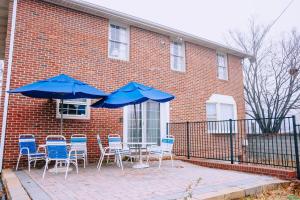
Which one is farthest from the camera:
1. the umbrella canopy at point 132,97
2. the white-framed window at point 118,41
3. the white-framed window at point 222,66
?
the white-framed window at point 222,66

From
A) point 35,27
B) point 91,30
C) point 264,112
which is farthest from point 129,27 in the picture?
point 264,112

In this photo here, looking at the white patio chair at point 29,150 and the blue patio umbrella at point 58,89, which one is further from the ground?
the blue patio umbrella at point 58,89

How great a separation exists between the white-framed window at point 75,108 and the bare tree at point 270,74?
511 inches

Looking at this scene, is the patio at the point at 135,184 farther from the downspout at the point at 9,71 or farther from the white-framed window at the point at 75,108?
the white-framed window at the point at 75,108

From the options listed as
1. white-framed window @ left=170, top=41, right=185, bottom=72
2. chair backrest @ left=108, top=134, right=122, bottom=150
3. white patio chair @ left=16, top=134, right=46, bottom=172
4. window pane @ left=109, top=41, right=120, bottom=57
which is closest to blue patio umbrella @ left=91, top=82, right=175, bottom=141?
chair backrest @ left=108, top=134, right=122, bottom=150

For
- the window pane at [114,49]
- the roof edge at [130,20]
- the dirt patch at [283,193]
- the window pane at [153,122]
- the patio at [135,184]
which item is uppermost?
the roof edge at [130,20]

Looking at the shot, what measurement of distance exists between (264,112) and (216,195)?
17255 mm

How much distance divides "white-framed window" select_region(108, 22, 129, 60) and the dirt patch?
6.51 metres

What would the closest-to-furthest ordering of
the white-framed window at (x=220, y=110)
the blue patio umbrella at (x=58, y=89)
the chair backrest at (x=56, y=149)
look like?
the chair backrest at (x=56, y=149) < the blue patio umbrella at (x=58, y=89) < the white-framed window at (x=220, y=110)

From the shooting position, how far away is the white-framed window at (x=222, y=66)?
13.2m

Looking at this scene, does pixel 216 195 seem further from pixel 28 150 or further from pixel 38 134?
pixel 38 134

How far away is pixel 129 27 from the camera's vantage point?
392 inches

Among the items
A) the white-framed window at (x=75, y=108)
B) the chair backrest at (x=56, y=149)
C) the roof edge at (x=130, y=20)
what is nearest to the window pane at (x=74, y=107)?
the white-framed window at (x=75, y=108)

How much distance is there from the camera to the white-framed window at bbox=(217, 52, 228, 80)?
1323 centimetres
